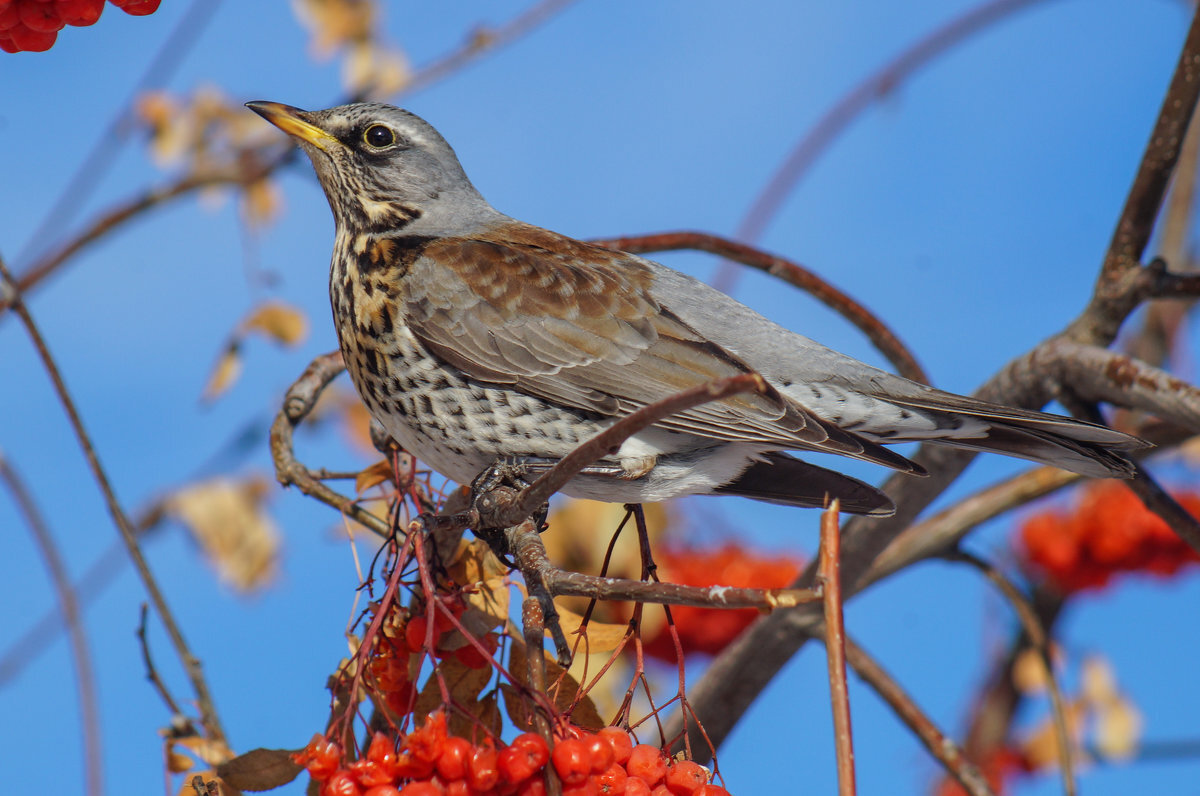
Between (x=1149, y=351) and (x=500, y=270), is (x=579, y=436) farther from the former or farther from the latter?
(x=1149, y=351)

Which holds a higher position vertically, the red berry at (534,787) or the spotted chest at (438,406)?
the spotted chest at (438,406)

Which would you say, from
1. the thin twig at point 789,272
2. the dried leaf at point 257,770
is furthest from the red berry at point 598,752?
the thin twig at point 789,272

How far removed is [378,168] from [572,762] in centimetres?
265

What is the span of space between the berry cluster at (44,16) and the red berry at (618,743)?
5.76 ft

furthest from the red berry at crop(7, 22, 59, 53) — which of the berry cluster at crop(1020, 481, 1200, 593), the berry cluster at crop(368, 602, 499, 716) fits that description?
the berry cluster at crop(1020, 481, 1200, 593)

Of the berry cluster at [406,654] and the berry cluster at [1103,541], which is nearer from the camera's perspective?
the berry cluster at [406,654]

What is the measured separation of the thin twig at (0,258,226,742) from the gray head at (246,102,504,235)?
1236 millimetres

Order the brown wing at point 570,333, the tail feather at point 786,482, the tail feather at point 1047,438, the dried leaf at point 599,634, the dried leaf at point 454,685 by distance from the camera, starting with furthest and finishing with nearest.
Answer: the tail feather at point 786,482, the brown wing at point 570,333, the tail feather at point 1047,438, the dried leaf at point 599,634, the dried leaf at point 454,685

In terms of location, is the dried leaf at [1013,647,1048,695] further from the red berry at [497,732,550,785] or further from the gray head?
the red berry at [497,732,550,785]

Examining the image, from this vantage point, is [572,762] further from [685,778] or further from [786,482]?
[786,482]

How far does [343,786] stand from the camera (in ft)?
6.63

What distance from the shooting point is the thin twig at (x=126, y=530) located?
299 centimetres

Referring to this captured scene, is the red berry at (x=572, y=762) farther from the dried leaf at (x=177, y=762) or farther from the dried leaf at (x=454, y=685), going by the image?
the dried leaf at (x=177, y=762)

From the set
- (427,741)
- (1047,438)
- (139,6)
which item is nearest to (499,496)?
(427,741)
